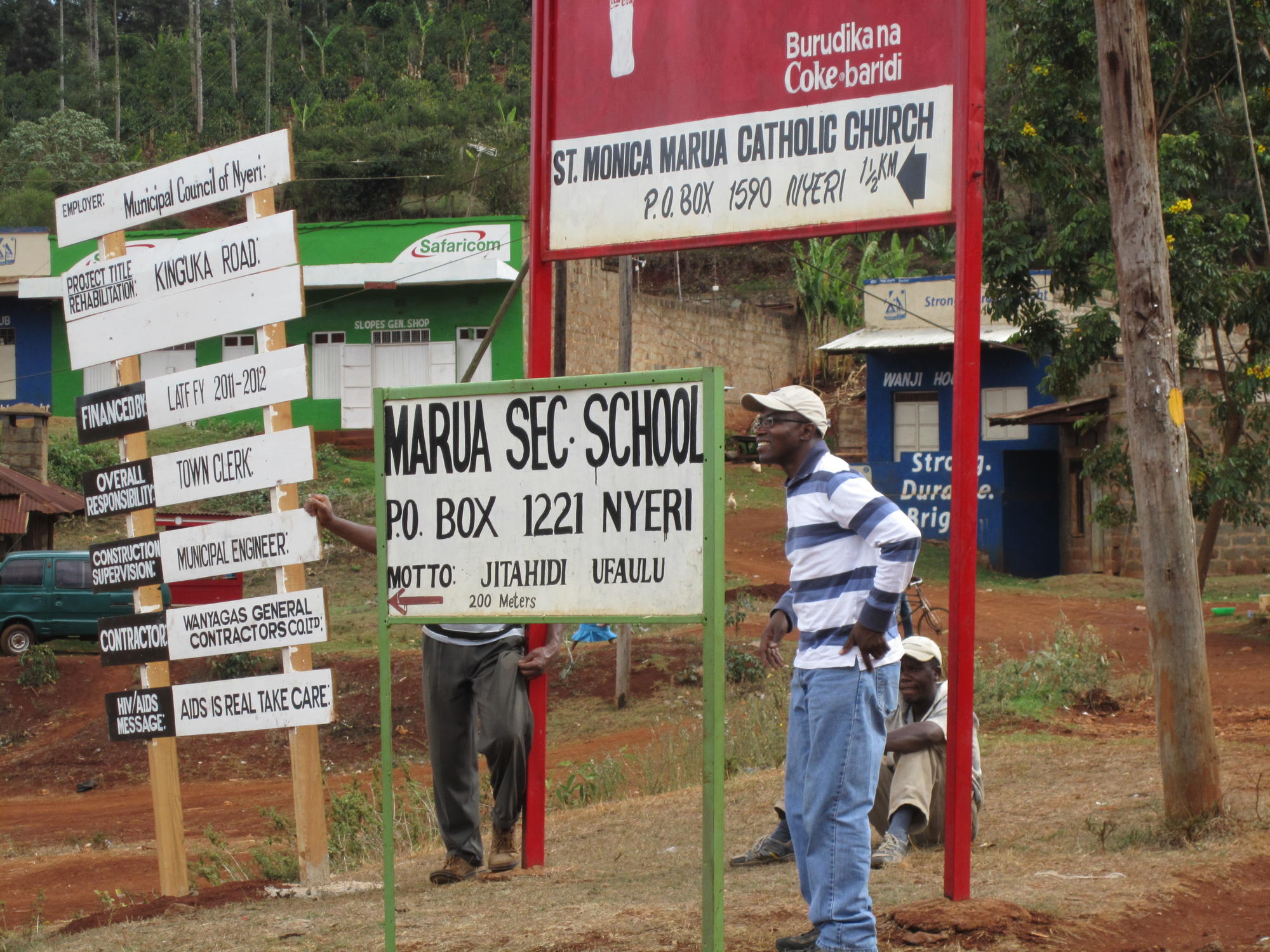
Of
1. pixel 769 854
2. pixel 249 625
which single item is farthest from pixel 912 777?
pixel 249 625

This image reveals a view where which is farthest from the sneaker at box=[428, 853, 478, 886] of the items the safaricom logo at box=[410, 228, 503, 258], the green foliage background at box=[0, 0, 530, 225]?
the green foliage background at box=[0, 0, 530, 225]

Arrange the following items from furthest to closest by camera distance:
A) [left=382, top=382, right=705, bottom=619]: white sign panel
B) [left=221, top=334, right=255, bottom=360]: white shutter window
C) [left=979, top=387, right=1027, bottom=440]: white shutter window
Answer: [left=221, top=334, right=255, bottom=360]: white shutter window
[left=979, top=387, right=1027, bottom=440]: white shutter window
[left=382, top=382, right=705, bottom=619]: white sign panel

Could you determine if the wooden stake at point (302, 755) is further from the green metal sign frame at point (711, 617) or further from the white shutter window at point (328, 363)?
the white shutter window at point (328, 363)

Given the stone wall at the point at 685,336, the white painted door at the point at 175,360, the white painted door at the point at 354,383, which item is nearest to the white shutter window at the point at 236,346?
the white painted door at the point at 175,360

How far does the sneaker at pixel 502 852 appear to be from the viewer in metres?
6.21

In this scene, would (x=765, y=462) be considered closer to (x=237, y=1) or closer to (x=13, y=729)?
(x=13, y=729)

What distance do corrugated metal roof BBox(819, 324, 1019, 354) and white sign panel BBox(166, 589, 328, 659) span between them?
20873 mm

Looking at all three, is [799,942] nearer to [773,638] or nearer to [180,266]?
[773,638]

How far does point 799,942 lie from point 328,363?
93.4 feet

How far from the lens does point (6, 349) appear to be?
3231 cm

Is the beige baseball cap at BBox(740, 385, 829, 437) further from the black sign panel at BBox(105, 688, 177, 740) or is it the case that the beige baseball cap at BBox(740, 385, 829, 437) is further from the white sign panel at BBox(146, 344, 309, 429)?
the black sign panel at BBox(105, 688, 177, 740)

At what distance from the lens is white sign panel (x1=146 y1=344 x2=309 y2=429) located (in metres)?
6.36

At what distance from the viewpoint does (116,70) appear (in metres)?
60.3

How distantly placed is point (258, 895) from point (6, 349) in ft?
97.2
